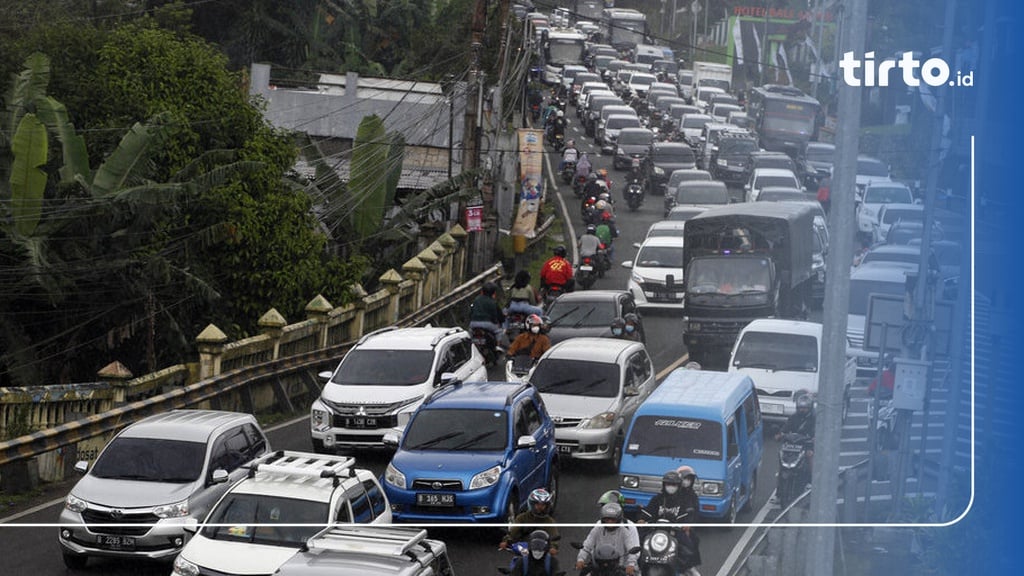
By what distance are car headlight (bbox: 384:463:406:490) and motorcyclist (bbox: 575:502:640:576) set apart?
1815 mm

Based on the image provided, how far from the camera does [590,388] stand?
9789 mm

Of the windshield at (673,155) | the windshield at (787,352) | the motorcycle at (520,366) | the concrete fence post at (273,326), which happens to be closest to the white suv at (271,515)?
the concrete fence post at (273,326)

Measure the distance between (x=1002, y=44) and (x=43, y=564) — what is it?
560cm

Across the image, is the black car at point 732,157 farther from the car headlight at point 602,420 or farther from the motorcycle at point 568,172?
the motorcycle at point 568,172

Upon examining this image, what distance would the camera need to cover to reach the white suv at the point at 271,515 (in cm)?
661

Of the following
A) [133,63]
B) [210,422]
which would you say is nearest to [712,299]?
[210,422]

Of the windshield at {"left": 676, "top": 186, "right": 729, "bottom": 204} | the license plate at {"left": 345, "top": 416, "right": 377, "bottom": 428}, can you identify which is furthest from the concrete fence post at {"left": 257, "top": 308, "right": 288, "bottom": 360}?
the windshield at {"left": 676, "top": 186, "right": 729, "bottom": 204}

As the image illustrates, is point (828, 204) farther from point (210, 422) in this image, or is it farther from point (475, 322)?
point (475, 322)

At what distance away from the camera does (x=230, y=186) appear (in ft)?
46.4

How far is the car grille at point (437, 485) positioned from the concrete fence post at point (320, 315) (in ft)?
12.5

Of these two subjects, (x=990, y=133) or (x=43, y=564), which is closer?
(x=990, y=133)

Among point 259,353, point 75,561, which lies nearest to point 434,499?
point 259,353

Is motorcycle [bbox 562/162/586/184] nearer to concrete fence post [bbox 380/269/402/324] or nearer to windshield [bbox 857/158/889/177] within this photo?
concrete fence post [bbox 380/269/402/324]

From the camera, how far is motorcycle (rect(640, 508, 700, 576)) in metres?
5.57
